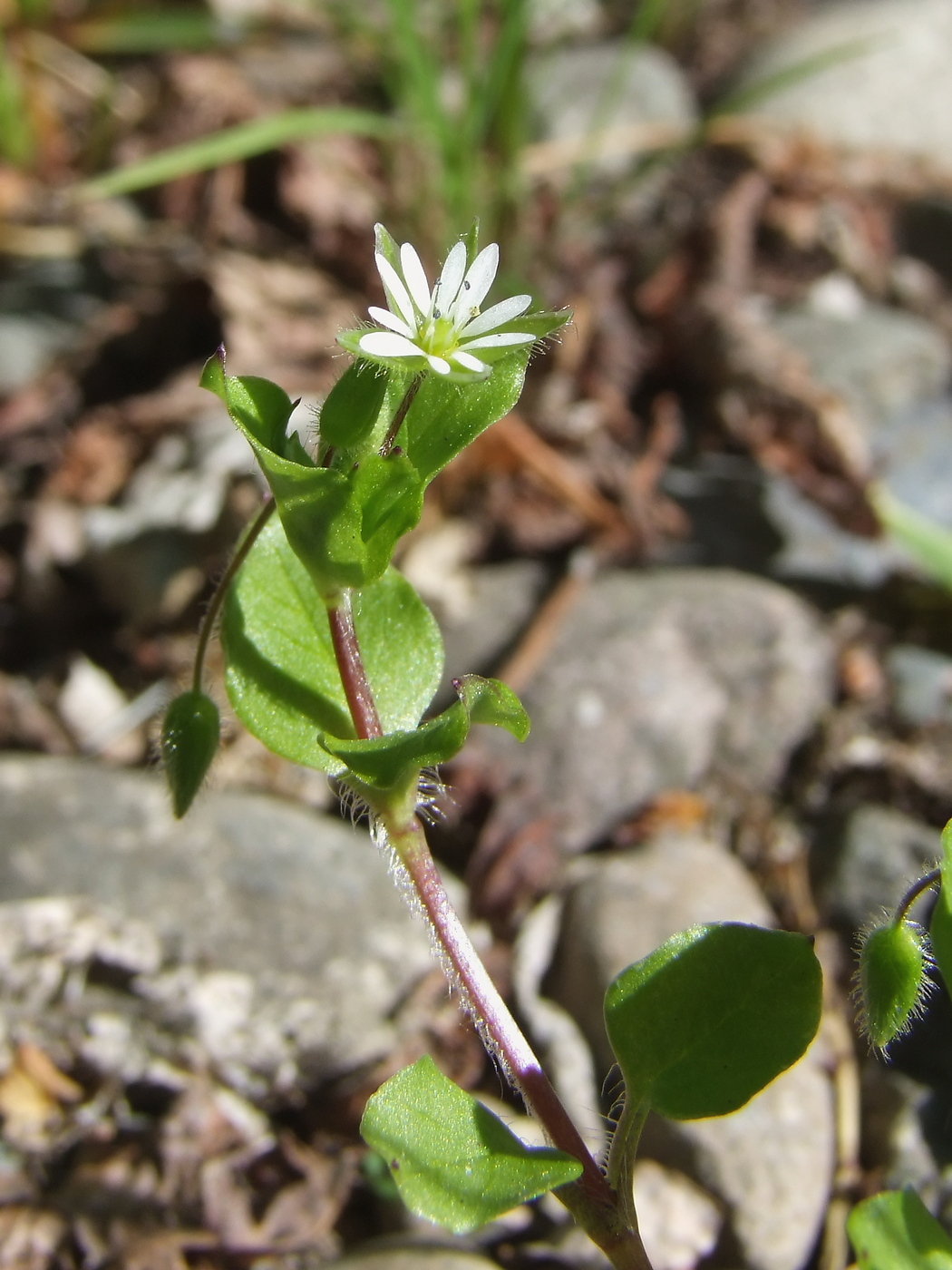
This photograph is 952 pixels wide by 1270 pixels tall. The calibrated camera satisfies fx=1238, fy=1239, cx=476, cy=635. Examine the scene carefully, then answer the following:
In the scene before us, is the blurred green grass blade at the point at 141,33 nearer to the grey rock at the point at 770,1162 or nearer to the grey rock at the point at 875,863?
the grey rock at the point at 875,863

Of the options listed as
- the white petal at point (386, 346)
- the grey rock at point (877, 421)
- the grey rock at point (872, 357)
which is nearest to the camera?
the white petal at point (386, 346)

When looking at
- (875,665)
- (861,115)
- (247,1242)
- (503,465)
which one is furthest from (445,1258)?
(861,115)

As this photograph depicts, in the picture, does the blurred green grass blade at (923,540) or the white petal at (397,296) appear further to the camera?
the blurred green grass blade at (923,540)

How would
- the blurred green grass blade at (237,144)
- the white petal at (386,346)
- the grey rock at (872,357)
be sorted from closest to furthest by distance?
the white petal at (386,346)
the blurred green grass blade at (237,144)
the grey rock at (872,357)

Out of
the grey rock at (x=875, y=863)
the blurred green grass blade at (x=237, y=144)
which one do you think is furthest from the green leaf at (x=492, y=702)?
the blurred green grass blade at (x=237, y=144)

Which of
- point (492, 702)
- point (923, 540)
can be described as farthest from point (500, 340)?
point (923, 540)

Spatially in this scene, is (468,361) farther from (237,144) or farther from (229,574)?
(237,144)

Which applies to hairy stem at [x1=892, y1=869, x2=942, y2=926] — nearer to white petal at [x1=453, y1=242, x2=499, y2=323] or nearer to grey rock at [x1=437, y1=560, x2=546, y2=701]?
white petal at [x1=453, y1=242, x2=499, y2=323]
